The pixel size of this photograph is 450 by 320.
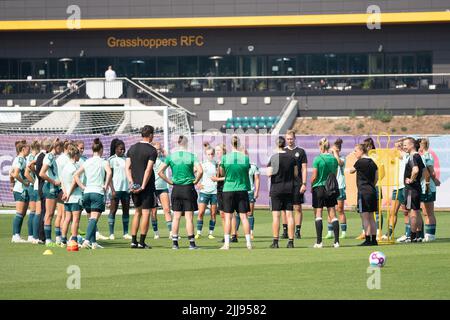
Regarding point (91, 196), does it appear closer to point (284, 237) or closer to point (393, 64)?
point (284, 237)

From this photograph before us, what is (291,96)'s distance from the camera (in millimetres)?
53094

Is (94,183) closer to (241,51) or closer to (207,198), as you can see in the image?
(207,198)

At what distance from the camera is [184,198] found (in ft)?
66.6

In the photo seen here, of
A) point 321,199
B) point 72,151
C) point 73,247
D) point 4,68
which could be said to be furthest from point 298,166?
point 4,68

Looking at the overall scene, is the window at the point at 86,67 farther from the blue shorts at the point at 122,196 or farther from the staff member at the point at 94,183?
the staff member at the point at 94,183

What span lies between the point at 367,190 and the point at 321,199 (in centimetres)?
92

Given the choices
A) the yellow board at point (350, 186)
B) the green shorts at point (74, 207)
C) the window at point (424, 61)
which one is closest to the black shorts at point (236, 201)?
the green shorts at point (74, 207)

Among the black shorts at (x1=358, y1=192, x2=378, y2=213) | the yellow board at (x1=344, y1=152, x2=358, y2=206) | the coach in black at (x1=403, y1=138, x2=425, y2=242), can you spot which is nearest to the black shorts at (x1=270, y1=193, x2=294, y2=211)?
the black shorts at (x1=358, y1=192, x2=378, y2=213)

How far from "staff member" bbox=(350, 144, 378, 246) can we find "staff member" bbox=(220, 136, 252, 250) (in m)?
2.20

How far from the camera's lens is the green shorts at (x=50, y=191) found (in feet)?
71.0

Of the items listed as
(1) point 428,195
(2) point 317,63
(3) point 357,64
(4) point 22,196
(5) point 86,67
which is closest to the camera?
(1) point 428,195

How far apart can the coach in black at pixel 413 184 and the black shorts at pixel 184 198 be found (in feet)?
14.6
